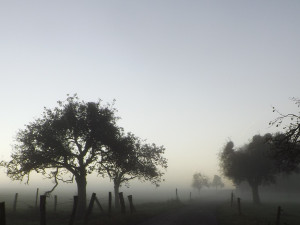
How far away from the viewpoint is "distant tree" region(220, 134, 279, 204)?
56.6 metres

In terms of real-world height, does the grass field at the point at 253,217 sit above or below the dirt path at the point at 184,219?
below

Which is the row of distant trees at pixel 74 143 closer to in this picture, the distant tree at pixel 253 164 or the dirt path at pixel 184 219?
the dirt path at pixel 184 219

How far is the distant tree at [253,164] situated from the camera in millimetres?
56594

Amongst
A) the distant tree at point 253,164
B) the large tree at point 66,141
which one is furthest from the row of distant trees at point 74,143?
the distant tree at point 253,164

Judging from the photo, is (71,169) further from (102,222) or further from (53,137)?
(102,222)

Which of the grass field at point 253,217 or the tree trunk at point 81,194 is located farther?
the tree trunk at point 81,194

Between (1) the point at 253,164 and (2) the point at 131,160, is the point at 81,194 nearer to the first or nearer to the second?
(2) the point at 131,160

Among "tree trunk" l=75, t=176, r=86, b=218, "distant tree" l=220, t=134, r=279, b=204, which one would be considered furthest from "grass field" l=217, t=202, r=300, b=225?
"distant tree" l=220, t=134, r=279, b=204

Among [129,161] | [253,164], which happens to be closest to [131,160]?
[129,161]

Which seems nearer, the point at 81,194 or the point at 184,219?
the point at 184,219

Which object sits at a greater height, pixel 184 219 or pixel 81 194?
pixel 81 194

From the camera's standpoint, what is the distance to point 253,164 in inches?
2249

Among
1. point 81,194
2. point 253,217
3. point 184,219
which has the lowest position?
point 253,217

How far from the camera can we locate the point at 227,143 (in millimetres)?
63719
